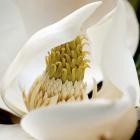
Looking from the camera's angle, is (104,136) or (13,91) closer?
(104,136)

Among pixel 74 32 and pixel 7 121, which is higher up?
pixel 74 32

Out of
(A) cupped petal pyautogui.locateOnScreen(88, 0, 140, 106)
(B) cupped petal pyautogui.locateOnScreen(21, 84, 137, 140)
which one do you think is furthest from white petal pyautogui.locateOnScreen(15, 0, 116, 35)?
(B) cupped petal pyautogui.locateOnScreen(21, 84, 137, 140)

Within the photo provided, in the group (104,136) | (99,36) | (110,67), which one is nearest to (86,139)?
(104,136)

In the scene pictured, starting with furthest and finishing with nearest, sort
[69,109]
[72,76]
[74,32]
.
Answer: [72,76] → [74,32] → [69,109]

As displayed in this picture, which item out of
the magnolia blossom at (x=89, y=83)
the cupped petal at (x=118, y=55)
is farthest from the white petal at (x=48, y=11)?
the cupped petal at (x=118, y=55)

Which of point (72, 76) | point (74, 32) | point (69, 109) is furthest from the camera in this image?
point (72, 76)

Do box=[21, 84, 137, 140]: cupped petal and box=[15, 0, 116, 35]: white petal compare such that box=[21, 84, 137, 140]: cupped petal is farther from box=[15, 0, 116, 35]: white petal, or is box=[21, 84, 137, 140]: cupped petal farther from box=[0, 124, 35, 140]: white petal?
box=[15, 0, 116, 35]: white petal

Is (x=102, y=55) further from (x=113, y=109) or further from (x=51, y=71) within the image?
(x=113, y=109)

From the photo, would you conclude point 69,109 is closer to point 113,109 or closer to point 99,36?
point 113,109
